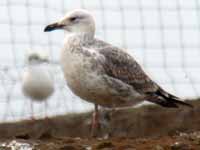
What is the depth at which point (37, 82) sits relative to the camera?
11.8 m

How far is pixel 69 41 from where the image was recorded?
340 inches

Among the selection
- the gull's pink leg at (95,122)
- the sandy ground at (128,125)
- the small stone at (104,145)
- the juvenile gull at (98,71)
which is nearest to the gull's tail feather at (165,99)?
the juvenile gull at (98,71)

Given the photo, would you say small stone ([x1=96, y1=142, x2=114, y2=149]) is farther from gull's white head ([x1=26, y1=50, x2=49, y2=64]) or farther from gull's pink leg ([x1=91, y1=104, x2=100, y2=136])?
gull's white head ([x1=26, y1=50, x2=49, y2=64])

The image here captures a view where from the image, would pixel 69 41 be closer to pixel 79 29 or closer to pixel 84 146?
pixel 79 29

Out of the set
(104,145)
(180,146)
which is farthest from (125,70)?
(180,146)

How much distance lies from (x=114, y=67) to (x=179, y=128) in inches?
60.8

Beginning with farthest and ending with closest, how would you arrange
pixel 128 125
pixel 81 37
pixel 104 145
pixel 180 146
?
1. pixel 128 125
2. pixel 81 37
3. pixel 104 145
4. pixel 180 146

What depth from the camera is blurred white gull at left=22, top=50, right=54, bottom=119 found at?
11.6 metres

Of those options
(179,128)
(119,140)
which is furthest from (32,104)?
(119,140)

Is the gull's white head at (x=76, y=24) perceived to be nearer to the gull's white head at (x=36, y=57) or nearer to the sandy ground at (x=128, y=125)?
the sandy ground at (x=128, y=125)

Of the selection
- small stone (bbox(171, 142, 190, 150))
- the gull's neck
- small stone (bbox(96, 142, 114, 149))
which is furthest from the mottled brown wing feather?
small stone (bbox(171, 142, 190, 150))

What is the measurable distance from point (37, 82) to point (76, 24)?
2949 millimetres

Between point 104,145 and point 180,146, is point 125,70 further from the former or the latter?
point 180,146

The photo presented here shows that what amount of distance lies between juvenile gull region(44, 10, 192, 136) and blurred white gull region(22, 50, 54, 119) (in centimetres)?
247
